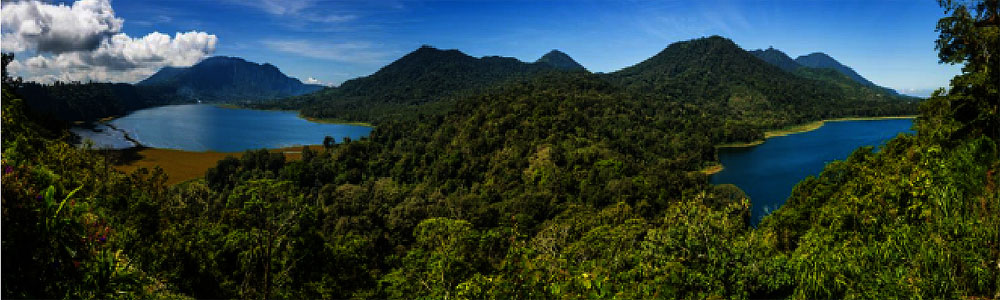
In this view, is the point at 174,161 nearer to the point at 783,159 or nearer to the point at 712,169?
the point at 712,169

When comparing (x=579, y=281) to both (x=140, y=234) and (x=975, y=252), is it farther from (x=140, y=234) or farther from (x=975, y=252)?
(x=140, y=234)

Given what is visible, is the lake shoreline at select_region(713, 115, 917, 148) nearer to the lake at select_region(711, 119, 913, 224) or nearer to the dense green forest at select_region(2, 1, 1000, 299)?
the lake at select_region(711, 119, 913, 224)

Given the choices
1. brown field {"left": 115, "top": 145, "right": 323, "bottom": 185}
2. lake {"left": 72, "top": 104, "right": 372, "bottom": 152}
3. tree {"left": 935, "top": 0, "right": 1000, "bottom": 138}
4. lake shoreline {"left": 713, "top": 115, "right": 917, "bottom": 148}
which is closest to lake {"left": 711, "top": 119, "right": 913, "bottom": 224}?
lake shoreline {"left": 713, "top": 115, "right": 917, "bottom": 148}

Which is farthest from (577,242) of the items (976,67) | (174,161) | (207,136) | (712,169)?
(207,136)

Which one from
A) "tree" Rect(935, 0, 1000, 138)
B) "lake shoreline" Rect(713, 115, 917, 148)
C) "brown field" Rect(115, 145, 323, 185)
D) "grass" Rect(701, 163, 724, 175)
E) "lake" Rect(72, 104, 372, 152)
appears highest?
"tree" Rect(935, 0, 1000, 138)

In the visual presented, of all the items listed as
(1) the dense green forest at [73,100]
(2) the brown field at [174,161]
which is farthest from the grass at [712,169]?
(1) the dense green forest at [73,100]

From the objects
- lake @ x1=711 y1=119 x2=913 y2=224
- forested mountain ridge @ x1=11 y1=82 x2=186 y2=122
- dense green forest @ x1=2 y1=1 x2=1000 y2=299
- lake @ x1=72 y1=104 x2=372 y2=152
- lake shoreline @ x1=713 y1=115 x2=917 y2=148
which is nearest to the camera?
dense green forest @ x1=2 y1=1 x2=1000 y2=299
